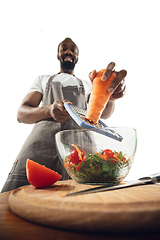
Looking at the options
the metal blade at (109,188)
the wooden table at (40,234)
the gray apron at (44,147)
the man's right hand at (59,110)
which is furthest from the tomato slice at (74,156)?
the gray apron at (44,147)

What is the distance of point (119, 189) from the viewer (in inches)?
19.4

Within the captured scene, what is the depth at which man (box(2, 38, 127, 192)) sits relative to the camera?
1206 millimetres

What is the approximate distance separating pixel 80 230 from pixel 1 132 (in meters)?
2.54

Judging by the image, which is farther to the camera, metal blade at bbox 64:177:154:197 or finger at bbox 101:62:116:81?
finger at bbox 101:62:116:81

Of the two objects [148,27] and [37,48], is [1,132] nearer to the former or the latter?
[37,48]

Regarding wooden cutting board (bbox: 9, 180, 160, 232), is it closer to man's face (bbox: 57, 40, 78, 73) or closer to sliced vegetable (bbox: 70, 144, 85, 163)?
sliced vegetable (bbox: 70, 144, 85, 163)

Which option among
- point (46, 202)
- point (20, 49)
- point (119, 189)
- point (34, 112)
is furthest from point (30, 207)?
point (20, 49)

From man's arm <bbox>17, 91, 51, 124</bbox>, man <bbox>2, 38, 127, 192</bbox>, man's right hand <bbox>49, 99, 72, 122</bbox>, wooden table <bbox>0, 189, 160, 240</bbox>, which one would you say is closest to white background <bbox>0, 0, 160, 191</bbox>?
man <bbox>2, 38, 127, 192</bbox>

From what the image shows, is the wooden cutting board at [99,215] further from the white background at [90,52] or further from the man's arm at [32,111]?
the white background at [90,52]

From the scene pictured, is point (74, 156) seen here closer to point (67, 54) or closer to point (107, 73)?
point (107, 73)

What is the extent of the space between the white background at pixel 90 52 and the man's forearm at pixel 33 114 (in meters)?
1.25

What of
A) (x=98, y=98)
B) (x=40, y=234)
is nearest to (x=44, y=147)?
(x=98, y=98)

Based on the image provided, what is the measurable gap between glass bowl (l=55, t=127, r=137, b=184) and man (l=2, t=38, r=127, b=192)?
450 mm

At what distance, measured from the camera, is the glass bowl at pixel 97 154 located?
0.59m
